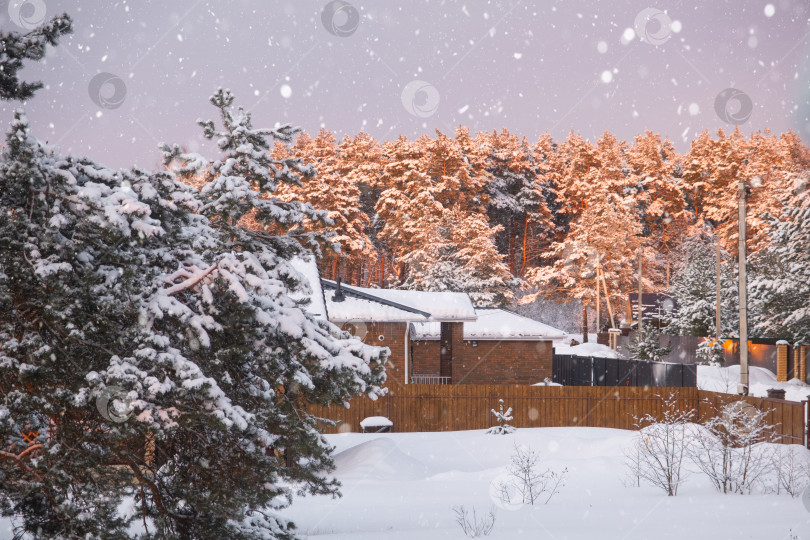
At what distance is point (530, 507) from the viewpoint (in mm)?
11102

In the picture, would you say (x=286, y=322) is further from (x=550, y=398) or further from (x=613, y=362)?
(x=613, y=362)

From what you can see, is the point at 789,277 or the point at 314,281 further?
the point at 789,277

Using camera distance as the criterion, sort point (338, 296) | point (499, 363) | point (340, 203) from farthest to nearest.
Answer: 1. point (340, 203)
2. point (499, 363)
3. point (338, 296)

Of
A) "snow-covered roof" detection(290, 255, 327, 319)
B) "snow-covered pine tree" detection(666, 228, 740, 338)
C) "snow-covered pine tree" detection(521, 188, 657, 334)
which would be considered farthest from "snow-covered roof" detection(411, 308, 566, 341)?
"snow-covered pine tree" detection(521, 188, 657, 334)

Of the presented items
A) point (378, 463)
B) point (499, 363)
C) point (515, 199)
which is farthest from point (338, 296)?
point (515, 199)

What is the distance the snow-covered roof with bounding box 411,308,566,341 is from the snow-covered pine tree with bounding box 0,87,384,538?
24.1 m

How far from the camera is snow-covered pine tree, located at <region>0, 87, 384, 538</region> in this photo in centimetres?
558

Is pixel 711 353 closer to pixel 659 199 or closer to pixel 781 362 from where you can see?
pixel 781 362

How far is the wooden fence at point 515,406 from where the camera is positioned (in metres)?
20.0

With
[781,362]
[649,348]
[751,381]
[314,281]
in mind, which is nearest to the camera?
[314,281]

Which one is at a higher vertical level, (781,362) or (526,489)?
(781,362)

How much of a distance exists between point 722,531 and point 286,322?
6.35m

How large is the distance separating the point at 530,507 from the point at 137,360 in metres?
7.54

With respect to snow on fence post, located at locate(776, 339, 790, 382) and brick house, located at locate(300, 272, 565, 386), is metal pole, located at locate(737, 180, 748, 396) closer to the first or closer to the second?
brick house, located at locate(300, 272, 565, 386)
